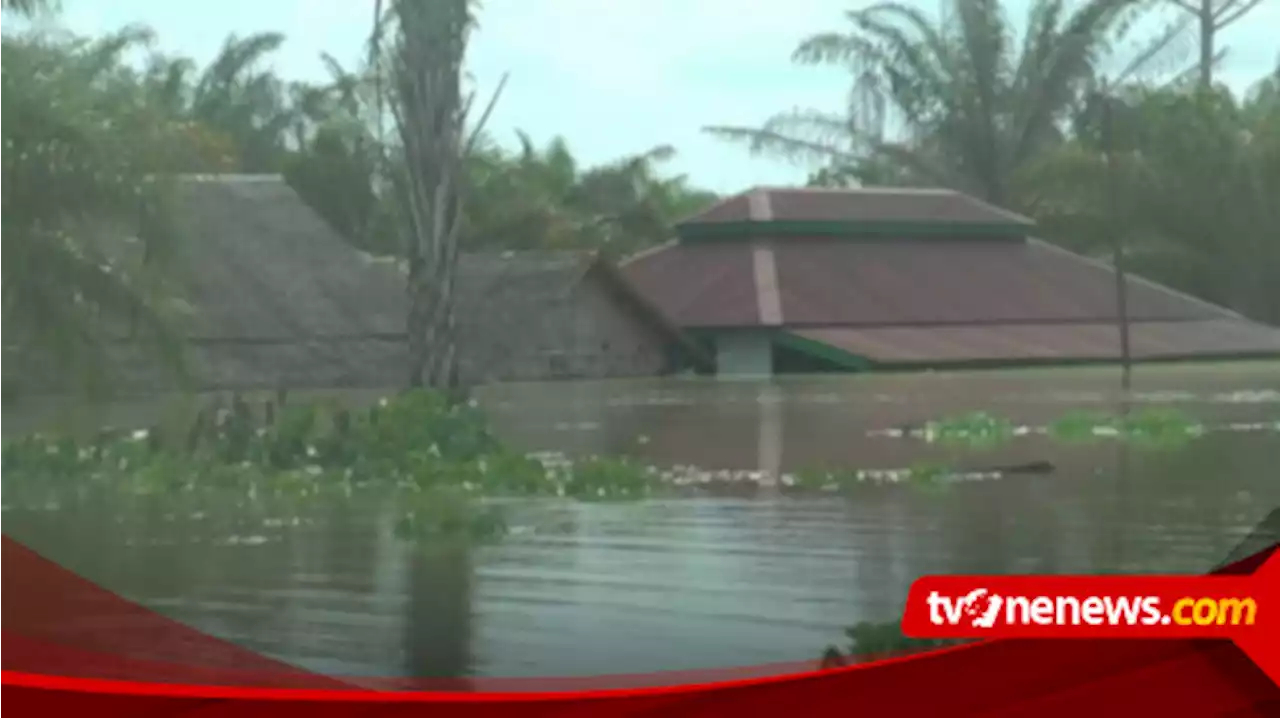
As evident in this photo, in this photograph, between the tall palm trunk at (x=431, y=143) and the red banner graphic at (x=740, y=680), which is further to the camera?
the tall palm trunk at (x=431, y=143)

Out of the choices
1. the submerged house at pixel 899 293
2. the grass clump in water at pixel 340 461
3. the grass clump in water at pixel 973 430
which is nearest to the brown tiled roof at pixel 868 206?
the submerged house at pixel 899 293

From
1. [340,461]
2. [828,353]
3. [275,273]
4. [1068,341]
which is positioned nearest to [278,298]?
[275,273]

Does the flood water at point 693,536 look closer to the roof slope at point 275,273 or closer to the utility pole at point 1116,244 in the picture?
the utility pole at point 1116,244

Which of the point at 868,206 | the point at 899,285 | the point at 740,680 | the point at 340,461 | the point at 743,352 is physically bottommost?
the point at 740,680

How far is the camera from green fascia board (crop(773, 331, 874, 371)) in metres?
2.51

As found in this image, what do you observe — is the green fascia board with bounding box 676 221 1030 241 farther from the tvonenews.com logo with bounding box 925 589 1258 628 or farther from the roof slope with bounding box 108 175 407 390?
the tvonenews.com logo with bounding box 925 589 1258 628

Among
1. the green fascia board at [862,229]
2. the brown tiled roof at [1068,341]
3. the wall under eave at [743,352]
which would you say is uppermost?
the green fascia board at [862,229]

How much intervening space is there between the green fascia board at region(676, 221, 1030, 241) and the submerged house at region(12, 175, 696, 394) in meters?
0.16

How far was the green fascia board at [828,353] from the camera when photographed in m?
2.51

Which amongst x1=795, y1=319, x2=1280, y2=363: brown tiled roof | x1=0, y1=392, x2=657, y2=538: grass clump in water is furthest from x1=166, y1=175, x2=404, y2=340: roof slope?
x1=795, y1=319, x2=1280, y2=363: brown tiled roof

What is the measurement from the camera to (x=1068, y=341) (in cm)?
258

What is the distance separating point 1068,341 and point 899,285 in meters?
0.25

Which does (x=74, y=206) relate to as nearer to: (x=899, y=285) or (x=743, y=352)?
(x=743, y=352)

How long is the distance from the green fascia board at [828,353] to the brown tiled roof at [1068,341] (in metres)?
0.03
